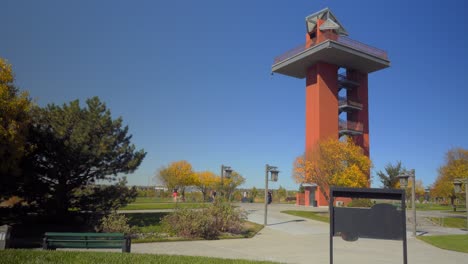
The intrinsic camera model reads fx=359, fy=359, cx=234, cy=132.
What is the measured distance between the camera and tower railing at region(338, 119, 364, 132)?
133 feet

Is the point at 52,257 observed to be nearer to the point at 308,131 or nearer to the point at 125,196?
the point at 125,196

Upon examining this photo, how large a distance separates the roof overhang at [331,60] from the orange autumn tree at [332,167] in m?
11.5

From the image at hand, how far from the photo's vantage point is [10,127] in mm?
13531

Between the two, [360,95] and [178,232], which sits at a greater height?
[360,95]

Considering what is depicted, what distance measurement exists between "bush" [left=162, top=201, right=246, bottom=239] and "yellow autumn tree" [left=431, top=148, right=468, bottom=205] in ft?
95.0

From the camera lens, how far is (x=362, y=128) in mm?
41750

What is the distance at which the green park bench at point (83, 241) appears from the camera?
32.8 feet

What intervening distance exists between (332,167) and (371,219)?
21.9m

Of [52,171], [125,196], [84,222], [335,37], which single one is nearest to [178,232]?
[125,196]

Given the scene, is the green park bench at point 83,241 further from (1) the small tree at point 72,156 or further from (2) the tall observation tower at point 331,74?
(2) the tall observation tower at point 331,74

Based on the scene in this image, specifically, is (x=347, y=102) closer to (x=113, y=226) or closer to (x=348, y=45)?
(x=348, y=45)

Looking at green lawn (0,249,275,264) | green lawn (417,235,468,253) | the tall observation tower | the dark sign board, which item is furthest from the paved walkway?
the tall observation tower

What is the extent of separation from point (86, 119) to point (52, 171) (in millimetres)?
2731

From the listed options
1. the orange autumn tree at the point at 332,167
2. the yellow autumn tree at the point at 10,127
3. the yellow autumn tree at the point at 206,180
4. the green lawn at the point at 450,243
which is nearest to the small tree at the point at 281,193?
the yellow autumn tree at the point at 206,180
